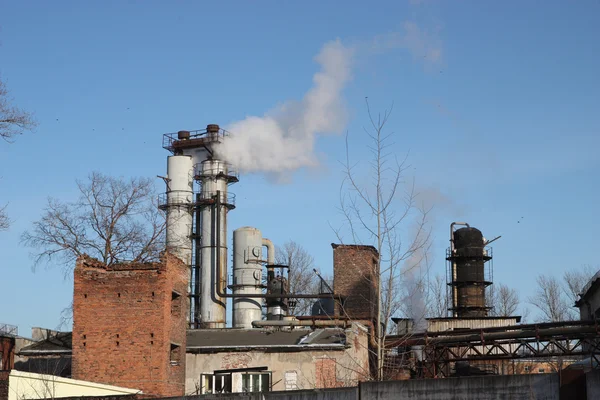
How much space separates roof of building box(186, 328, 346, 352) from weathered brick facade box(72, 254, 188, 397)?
11.2 feet

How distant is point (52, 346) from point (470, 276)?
68.2 ft

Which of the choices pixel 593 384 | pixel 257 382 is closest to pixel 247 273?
pixel 257 382

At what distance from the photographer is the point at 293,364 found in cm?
2712

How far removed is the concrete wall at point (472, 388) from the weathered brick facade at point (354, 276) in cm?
2032

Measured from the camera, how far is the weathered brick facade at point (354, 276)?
32719mm

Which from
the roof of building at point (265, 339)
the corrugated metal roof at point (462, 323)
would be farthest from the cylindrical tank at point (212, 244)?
the roof of building at point (265, 339)

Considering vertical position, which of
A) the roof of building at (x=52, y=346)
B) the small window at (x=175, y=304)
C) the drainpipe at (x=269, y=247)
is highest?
the drainpipe at (x=269, y=247)

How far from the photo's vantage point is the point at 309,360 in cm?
2708

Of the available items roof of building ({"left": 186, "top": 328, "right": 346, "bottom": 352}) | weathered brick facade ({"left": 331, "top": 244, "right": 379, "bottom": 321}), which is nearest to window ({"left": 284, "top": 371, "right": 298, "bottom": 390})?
roof of building ({"left": 186, "top": 328, "right": 346, "bottom": 352})

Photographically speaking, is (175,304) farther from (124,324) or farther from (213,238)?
(213,238)

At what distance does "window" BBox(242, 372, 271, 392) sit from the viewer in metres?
27.2

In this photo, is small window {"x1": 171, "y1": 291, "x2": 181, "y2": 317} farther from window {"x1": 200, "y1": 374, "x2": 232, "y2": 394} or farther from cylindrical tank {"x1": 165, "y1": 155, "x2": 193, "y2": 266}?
cylindrical tank {"x1": 165, "y1": 155, "x2": 193, "y2": 266}

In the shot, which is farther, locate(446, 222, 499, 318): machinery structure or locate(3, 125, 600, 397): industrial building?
locate(446, 222, 499, 318): machinery structure

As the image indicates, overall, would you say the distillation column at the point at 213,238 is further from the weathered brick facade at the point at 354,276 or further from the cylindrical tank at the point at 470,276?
the cylindrical tank at the point at 470,276
